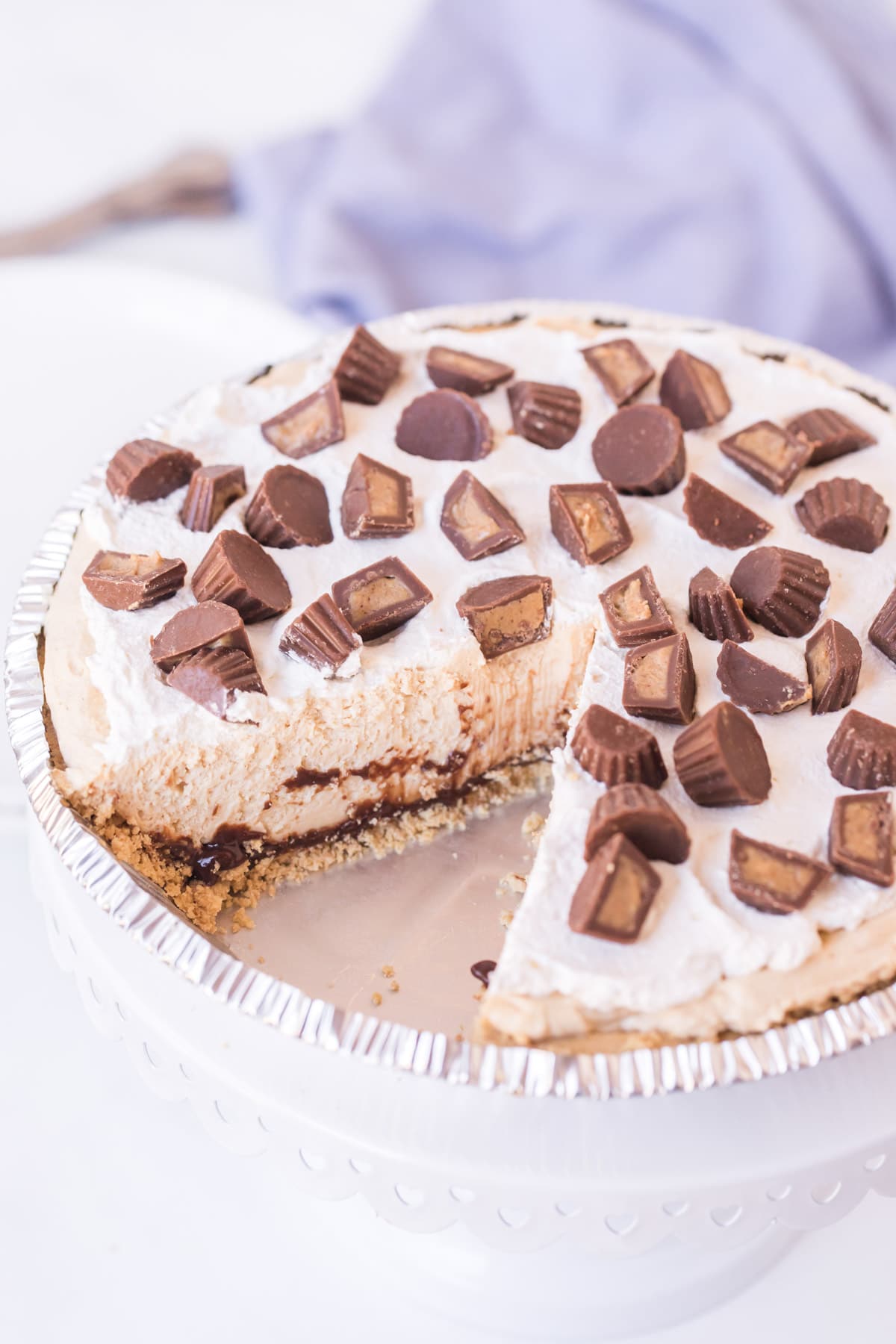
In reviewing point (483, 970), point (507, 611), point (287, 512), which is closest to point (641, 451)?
point (507, 611)

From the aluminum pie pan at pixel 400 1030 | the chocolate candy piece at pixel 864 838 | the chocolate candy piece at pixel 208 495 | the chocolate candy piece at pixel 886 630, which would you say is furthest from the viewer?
the chocolate candy piece at pixel 208 495

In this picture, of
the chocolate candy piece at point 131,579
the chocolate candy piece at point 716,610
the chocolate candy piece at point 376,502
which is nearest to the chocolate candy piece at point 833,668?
the chocolate candy piece at point 716,610

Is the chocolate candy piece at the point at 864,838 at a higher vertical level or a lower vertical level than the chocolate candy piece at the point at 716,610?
lower

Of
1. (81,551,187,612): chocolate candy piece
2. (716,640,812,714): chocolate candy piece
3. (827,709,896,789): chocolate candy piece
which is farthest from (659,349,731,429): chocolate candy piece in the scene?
(81,551,187,612): chocolate candy piece

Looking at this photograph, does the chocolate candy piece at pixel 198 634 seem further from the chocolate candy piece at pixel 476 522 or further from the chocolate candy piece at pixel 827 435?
the chocolate candy piece at pixel 827 435

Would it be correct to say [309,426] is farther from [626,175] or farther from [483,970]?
[626,175]

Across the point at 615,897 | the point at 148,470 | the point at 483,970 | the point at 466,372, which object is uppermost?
the point at 148,470

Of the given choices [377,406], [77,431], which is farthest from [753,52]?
[77,431]
